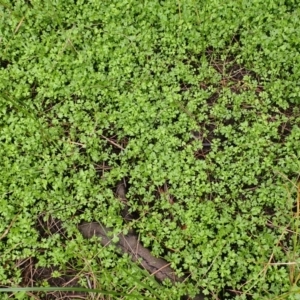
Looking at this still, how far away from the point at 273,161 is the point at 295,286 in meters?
0.93

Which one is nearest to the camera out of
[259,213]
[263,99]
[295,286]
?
[295,286]

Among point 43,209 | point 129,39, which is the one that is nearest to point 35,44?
point 129,39

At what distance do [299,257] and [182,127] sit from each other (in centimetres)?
129

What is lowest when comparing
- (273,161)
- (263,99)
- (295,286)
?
(295,286)

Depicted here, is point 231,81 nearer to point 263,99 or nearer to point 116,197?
point 263,99

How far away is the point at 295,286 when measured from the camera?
3.26 metres

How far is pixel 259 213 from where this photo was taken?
3.48 m

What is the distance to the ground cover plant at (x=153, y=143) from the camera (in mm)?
3416

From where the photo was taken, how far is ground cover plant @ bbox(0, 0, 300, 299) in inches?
134

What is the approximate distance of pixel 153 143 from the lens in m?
3.69

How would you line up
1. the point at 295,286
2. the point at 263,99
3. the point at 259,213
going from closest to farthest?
the point at 295,286
the point at 259,213
the point at 263,99

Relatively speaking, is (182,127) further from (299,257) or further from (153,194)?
(299,257)

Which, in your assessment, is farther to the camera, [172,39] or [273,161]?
[172,39]

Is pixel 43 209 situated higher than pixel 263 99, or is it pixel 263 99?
pixel 263 99
